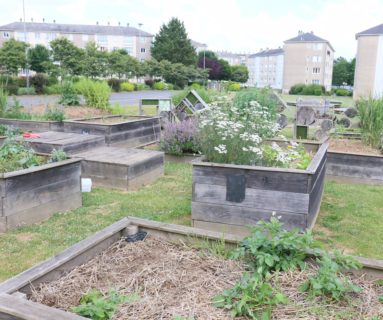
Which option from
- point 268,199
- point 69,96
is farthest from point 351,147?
point 69,96

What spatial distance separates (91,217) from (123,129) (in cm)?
359

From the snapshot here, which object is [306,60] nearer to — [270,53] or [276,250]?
[270,53]

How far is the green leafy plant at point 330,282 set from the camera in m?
1.96

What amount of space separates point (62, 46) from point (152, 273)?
4021cm

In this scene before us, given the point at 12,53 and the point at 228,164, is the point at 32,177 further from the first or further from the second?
the point at 12,53

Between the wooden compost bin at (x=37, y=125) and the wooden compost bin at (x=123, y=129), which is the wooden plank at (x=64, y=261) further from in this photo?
the wooden compost bin at (x=37, y=125)

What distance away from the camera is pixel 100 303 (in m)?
1.83

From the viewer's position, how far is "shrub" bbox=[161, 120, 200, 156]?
23.7ft

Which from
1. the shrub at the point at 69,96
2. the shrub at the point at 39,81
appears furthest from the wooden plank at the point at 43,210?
the shrub at the point at 39,81

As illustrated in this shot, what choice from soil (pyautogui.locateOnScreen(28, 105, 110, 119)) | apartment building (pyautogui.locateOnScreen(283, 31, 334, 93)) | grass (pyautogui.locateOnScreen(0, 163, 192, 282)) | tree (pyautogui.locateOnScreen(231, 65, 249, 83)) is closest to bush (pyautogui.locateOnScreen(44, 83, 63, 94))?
soil (pyautogui.locateOnScreen(28, 105, 110, 119))

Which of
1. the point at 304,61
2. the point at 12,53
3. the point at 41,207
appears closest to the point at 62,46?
the point at 12,53

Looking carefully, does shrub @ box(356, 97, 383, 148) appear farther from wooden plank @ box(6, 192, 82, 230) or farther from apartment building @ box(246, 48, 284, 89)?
apartment building @ box(246, 48, 284, 89)

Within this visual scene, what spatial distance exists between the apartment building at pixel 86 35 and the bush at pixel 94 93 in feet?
189

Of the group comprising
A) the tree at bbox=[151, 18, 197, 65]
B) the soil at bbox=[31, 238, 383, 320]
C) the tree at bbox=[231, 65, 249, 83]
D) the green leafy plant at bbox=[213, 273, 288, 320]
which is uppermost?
the tree at bbox=[151, 18, 197, 65]
